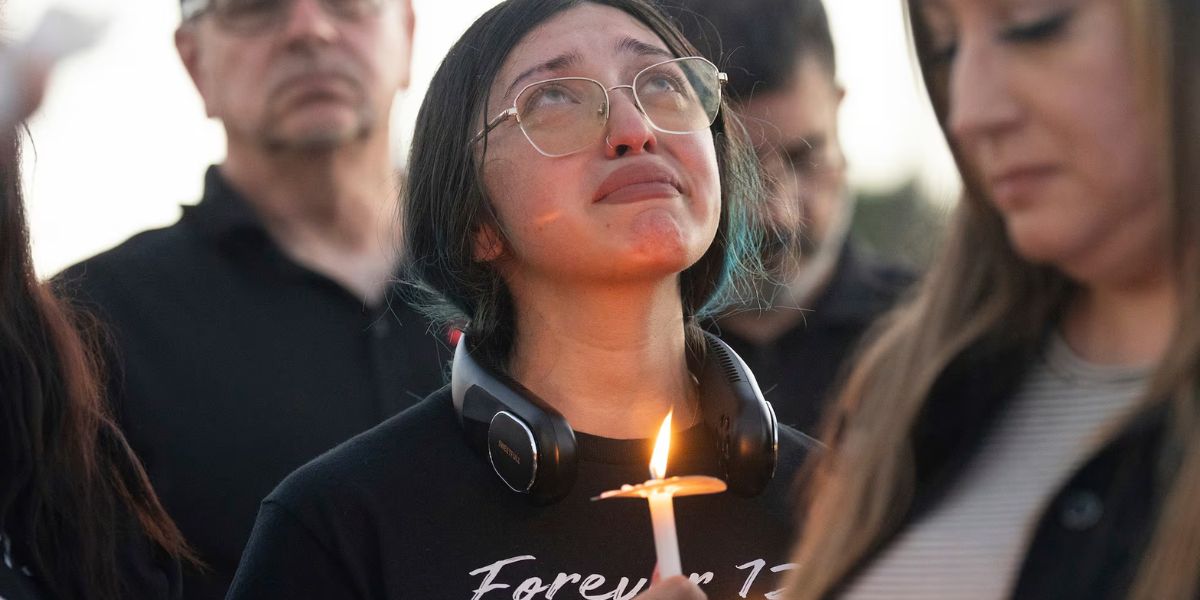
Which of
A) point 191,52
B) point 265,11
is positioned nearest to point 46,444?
point 265,11

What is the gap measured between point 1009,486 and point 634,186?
1152 mm

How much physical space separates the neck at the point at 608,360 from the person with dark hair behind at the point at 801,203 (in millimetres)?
986

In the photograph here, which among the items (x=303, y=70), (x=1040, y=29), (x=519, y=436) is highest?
(x=303, y=70)

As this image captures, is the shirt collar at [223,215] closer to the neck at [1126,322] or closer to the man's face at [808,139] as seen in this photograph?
the man's face at [808,139]

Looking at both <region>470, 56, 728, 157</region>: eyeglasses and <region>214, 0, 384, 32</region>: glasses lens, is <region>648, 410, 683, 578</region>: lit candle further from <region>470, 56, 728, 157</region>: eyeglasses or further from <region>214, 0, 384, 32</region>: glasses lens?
<region>214, 0, 384, 32</region>: glasses lens

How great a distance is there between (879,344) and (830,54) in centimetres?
256

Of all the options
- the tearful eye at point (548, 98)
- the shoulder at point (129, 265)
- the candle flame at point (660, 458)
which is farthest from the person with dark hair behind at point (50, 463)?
the candle flame at point (660, 458)

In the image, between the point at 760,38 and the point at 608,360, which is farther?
the point at 760,38

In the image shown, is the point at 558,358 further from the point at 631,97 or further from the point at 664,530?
the point at 664,530

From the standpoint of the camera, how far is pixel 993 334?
1.71m

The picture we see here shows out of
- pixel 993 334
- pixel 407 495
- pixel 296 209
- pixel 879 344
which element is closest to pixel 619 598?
pixel 407 495

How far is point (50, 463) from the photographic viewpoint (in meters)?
2.88

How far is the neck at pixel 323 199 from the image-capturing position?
164 inches

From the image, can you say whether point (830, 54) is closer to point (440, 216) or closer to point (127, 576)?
point (440, 216)
